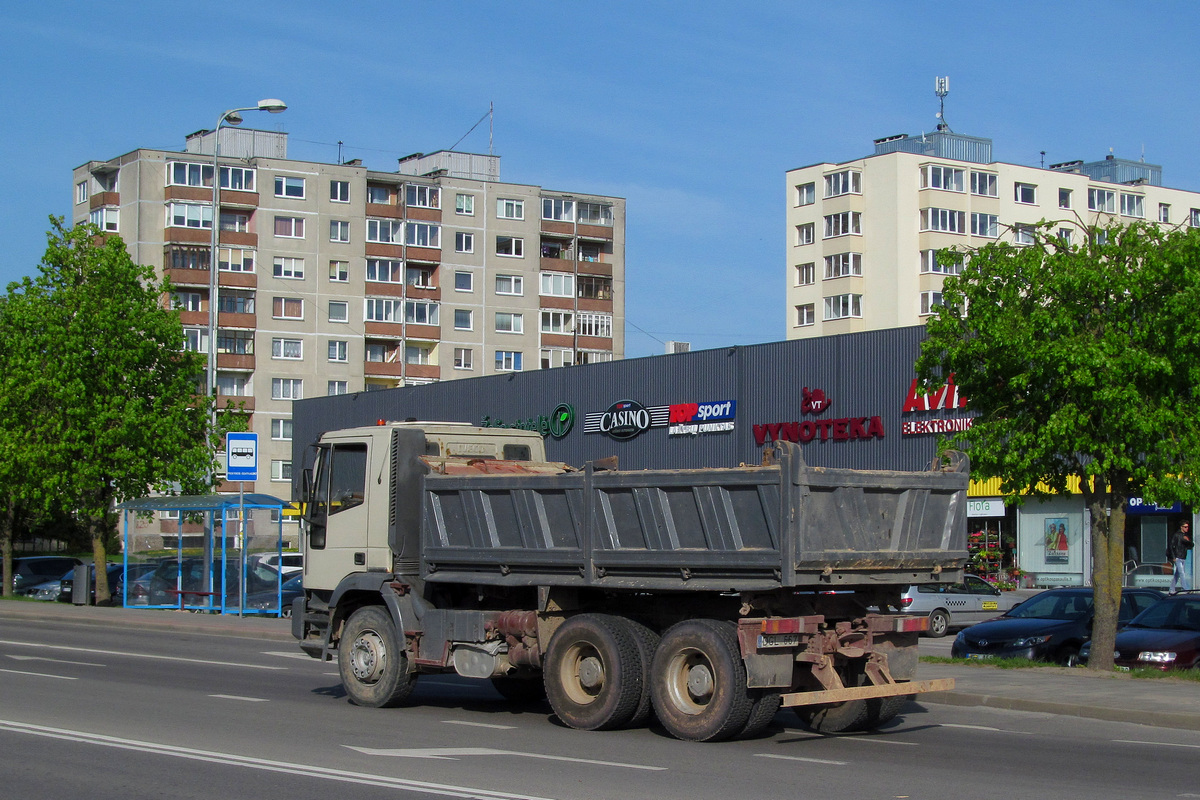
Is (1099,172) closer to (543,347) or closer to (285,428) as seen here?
(543,347)

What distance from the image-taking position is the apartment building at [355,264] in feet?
260

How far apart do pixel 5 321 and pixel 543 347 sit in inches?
2113

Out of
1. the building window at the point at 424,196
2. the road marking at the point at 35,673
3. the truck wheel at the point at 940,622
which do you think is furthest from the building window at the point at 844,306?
the road marking at the point at 35,673

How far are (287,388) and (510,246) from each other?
17455 mm

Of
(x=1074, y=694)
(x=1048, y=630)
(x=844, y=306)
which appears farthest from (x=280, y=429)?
(x=1074, y=694)

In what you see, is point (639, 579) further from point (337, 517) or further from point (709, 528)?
point (337, 517)

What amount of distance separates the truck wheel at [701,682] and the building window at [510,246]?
256 feet

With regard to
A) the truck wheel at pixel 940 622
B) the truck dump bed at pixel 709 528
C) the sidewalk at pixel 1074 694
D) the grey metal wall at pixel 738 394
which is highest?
the grey metal wall at pixel 738 394

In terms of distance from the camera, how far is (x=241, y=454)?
28.7m

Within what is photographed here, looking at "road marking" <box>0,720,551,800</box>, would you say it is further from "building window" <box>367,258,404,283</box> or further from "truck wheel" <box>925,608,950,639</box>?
"building window" <box>367,258,404,283</box>

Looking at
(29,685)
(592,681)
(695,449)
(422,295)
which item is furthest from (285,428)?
(592,681)

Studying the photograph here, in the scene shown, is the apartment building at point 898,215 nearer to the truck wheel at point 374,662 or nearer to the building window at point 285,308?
the building window at point 285,308

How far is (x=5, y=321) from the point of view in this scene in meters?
36.9

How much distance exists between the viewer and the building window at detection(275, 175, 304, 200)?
80.9 m
